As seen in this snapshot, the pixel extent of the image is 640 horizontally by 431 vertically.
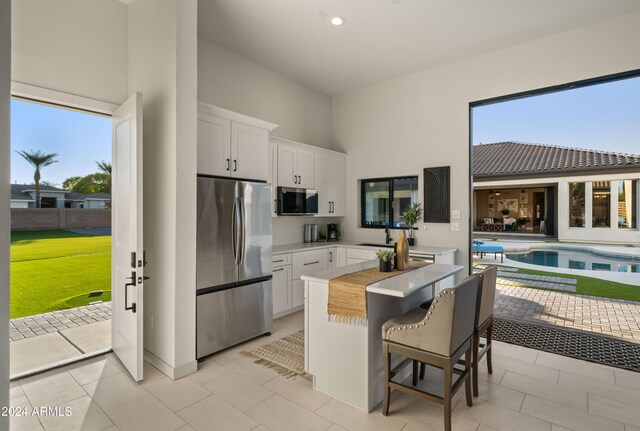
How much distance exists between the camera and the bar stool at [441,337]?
2020 millimetres

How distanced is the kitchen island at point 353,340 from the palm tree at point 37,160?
416cm

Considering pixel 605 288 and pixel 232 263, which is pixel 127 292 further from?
pixel 605 288

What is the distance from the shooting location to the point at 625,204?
5617 mm

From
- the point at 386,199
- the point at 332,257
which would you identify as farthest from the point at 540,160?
the point at 332,257

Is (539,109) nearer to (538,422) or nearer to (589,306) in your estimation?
(589,306)

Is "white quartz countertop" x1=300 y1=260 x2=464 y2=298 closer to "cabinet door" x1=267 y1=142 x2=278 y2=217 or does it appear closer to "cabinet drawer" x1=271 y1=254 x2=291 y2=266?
"cabinet drawer" x1=271 y1=254 x2=291 y2=266

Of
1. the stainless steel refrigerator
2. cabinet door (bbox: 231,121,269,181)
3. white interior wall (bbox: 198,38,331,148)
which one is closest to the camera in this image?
the stainless steel refrigerator

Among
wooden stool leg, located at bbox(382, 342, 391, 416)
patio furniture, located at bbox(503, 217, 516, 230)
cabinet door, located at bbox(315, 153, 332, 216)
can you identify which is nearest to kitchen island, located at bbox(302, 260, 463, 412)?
wooden stool leg, located at bbox(382, 342, 391, 416)

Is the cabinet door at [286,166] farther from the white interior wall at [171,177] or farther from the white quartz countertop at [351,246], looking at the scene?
the white interior wall at [171,177]

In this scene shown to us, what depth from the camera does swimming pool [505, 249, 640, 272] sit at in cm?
679

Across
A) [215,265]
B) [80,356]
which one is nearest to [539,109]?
[215,265]

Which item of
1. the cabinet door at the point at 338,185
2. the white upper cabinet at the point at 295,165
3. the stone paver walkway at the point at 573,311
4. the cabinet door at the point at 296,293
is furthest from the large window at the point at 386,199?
the stone paver walkway at the point at 573,311

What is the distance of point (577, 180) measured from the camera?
7.10 meters

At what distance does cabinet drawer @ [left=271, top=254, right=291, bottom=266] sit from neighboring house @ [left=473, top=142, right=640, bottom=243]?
119 inches
